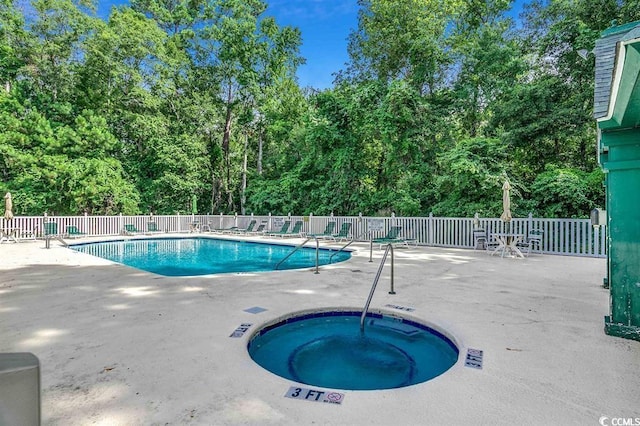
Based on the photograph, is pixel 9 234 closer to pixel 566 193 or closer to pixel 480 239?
pixel 480 239

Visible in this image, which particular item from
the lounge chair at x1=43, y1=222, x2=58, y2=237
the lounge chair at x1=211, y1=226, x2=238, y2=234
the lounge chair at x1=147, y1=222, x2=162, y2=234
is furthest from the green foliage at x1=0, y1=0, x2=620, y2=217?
the lounge chair at x1=43, y1=222, x2=58, y2=237

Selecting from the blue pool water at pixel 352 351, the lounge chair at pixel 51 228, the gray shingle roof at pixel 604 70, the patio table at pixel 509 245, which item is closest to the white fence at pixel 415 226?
the patio table at pixel 509 245

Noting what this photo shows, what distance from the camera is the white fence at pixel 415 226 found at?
30.1 ft

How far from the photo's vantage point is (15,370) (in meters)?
0.55

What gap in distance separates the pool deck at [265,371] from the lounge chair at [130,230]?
10.5m

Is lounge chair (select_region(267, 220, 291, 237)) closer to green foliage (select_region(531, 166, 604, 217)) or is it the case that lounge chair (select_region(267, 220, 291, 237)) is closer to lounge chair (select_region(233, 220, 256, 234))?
lounge chair (select_region(233, 220, 256, 234))

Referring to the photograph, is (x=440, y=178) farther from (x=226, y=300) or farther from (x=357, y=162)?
(x=226, y=300)

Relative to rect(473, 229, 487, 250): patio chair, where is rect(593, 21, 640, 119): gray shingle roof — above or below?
above

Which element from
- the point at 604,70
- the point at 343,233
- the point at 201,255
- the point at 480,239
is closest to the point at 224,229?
the point at 201,255

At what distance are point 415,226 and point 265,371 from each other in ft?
34.7

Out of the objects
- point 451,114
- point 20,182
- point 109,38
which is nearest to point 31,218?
point 20,182

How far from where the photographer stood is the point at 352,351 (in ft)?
11.5

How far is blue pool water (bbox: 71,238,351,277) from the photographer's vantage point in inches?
345

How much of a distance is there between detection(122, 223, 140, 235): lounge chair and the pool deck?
10479 millimetres
